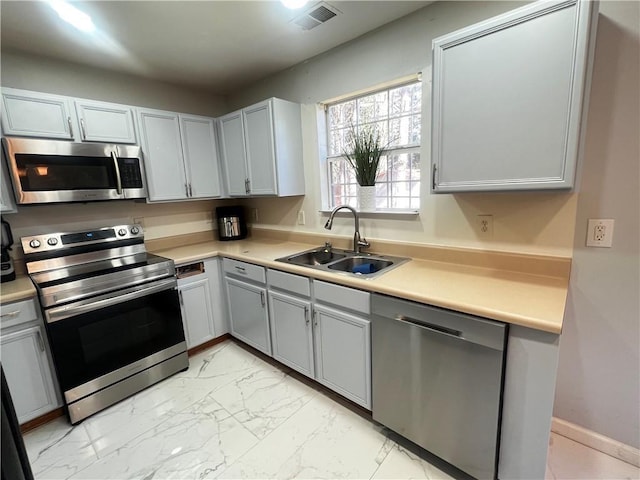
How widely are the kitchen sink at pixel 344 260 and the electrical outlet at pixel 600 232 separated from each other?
3.03ft

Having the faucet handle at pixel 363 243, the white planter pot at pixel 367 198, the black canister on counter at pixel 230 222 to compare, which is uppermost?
the white planter pot at pixel 367 198

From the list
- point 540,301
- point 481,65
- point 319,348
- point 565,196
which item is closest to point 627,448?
point 540,301

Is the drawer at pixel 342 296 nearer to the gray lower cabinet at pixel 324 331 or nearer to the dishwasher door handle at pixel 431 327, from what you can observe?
the gray lower cabinet at pixel 324 331

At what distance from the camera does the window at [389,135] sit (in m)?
2.08

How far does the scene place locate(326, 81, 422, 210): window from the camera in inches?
82.0

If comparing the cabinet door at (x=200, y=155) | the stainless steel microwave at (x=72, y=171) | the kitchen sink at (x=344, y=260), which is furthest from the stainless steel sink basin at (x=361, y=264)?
the stainless steel microwave at (x=72, y=171)

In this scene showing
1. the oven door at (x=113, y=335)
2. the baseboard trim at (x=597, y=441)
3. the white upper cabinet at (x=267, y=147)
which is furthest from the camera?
the white upper cabinet at (x=267, y=147)

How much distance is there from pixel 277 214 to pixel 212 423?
181cm

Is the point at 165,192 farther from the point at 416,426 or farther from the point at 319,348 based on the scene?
the point at 416,426

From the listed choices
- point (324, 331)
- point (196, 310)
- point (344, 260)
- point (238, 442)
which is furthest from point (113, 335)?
point (344, 260)

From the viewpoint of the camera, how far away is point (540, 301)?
126cm

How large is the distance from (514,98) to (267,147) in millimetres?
1744

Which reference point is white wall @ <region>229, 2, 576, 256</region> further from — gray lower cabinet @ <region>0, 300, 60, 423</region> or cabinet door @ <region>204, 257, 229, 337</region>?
gray lower cabinet @ <region>0, 300, 60, 423</region>

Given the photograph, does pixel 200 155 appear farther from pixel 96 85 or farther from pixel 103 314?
pixel 103 314
